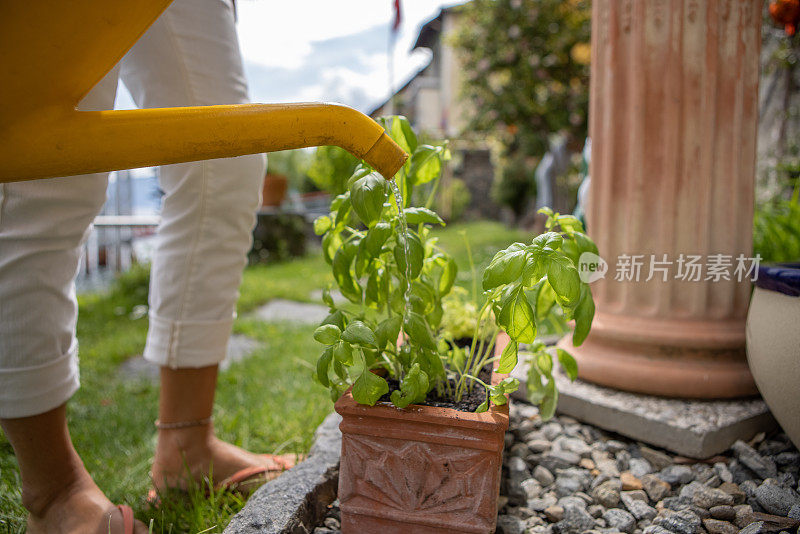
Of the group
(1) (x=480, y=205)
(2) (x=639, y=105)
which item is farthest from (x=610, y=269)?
(1) (x=480, y=205)

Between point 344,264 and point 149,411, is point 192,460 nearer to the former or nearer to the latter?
point 344,264

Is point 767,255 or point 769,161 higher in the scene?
point 769,161

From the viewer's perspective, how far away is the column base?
165cm

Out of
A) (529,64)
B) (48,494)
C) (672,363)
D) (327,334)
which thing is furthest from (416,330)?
(529,64)

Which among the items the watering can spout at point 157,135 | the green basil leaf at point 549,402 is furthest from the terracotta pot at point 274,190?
the watering can spout at point 157,135

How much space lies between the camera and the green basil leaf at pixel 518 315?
950 mm

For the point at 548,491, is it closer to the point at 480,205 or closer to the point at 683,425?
the point at 683,425

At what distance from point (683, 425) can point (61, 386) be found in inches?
56.6

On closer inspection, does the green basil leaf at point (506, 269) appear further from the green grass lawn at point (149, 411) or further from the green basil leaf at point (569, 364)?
the green basil leaf at point (569, 364)

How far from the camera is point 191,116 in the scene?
2.57 feet

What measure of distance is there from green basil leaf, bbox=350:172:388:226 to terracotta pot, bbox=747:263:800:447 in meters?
0.93

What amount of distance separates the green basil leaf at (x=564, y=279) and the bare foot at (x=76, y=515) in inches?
36.4

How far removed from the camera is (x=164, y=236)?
1332mm

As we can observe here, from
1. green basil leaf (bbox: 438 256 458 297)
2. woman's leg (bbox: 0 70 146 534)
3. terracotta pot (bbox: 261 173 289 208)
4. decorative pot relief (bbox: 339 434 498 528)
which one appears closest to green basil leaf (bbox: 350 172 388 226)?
green basil leaf (bbox: 438 256 458 297)
